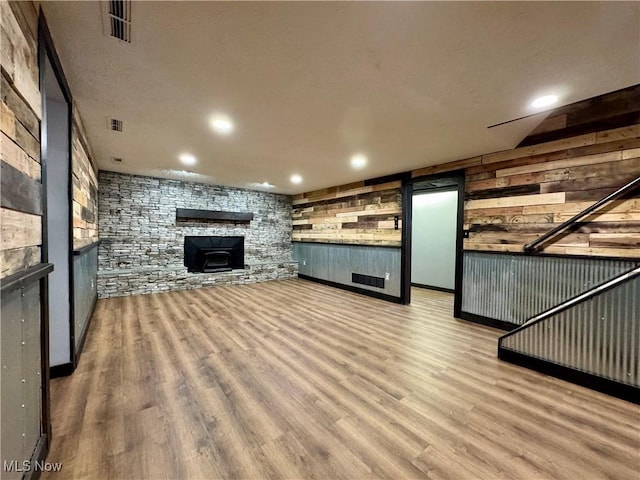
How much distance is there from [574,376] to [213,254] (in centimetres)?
653

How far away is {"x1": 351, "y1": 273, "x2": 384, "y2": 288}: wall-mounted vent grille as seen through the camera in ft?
17.5

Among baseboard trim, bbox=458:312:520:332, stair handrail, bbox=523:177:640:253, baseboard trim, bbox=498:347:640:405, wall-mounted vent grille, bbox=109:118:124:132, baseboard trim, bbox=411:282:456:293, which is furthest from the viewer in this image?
baseboard trim, bbox=411:282:456:293

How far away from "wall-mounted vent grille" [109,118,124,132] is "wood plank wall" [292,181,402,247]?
418 centimetres

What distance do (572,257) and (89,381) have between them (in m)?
4.85

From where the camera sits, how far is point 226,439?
5.28 feet

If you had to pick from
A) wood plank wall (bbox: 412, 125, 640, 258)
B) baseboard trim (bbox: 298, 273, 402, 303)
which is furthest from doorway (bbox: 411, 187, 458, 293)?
wood plank wall (bbox: 412, 125, 640, 258)

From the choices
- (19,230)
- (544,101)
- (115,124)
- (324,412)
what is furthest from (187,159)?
(544,101)

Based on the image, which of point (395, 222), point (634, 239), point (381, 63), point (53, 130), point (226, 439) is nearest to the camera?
point (226, 439)

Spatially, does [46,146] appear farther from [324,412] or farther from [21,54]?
[324,412]

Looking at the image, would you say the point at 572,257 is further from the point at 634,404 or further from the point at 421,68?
the point at 421,68

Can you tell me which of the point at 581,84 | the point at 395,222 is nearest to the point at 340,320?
the point at 395,222

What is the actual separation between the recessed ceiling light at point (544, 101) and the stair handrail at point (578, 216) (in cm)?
119

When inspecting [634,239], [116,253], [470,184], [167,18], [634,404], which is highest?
[167,18]

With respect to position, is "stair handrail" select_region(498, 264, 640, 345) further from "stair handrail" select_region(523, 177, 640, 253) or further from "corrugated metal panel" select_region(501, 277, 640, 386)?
"stair handrail" select_region(523, 177, 640, 253)
